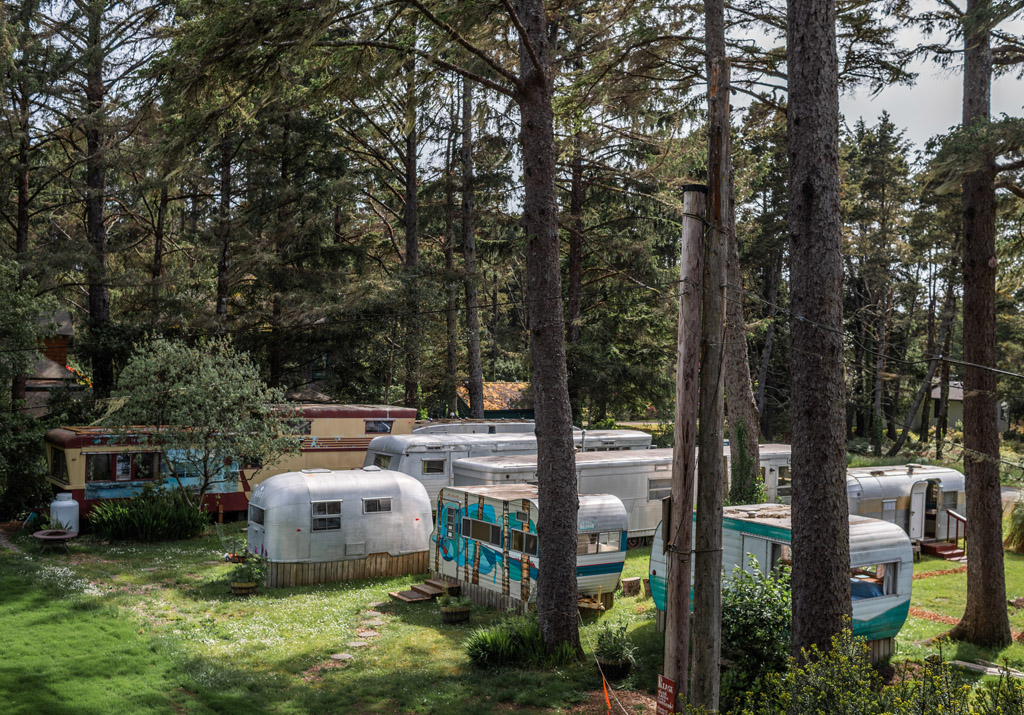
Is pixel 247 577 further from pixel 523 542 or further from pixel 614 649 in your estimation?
pixel 614 649

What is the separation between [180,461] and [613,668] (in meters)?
14.1

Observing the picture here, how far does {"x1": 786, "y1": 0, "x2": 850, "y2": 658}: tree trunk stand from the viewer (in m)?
7.75

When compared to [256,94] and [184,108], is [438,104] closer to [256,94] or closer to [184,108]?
[256,94]

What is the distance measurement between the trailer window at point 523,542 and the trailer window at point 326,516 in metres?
4.28

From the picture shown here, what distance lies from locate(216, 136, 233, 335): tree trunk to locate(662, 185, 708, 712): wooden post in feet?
72.6

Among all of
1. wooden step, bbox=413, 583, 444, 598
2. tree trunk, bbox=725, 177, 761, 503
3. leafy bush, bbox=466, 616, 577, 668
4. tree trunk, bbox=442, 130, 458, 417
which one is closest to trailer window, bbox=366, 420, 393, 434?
tree trunk, bbox=442, 130, 458, 417

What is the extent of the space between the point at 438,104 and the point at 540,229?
289 cm

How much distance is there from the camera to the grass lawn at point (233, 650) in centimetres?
984

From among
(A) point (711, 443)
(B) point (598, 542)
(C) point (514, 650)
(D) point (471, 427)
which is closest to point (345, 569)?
(B) point (598, 542)

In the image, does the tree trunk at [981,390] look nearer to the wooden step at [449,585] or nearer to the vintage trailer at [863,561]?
the vintage trailer at [863,561]

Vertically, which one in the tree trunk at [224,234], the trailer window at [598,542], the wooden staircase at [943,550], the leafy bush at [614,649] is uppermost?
the tree trunk at [224,234]

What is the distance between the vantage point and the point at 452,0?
10.8 metres

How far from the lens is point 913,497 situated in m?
20.5

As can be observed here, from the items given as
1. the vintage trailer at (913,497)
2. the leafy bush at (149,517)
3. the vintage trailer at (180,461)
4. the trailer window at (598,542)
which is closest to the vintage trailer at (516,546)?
the trailer window at (598,542)
